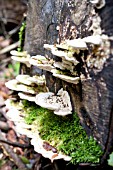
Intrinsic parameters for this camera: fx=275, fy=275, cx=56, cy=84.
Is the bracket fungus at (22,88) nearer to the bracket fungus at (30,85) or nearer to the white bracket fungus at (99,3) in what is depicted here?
the bracket fungus at (30,85)

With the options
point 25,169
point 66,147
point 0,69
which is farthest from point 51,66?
point 0,69

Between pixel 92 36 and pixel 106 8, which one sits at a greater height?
pixel 106 8

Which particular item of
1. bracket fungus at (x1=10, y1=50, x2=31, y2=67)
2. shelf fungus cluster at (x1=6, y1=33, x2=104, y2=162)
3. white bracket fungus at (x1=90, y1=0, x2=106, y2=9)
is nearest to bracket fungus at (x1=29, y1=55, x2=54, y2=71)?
shelf fungus cluster at (x1=6, y1=33, x2=104, y2=162)

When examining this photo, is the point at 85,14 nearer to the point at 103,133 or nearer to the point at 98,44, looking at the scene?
the point at 98,44

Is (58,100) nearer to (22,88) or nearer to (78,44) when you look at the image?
(22,88)

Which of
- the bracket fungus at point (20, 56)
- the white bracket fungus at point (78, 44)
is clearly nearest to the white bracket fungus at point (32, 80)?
the bracket fungus at point (20, 56)
